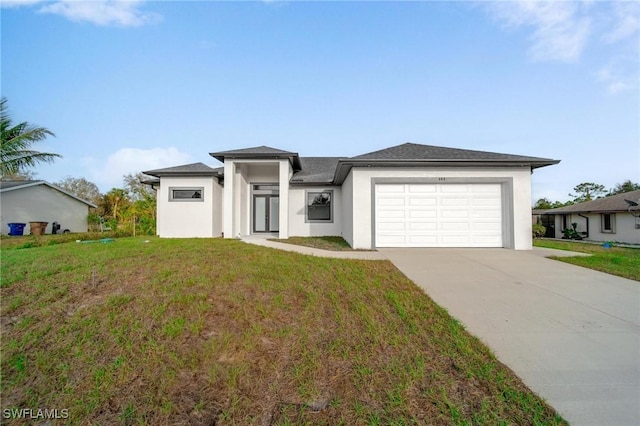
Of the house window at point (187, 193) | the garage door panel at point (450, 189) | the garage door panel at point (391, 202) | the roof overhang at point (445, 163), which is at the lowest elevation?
the garage door panel at point (391, 202)

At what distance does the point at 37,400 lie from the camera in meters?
2.41

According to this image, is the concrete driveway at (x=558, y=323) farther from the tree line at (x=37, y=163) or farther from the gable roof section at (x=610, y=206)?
the gable roof section at (x=610, y=206)

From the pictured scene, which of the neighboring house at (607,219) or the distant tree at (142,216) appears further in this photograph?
the neighboring house at (607,219)

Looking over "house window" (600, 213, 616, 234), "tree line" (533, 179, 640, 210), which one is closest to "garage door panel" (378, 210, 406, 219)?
"house window" (600, 213, 616, 234)

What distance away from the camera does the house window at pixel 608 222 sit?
61.7ft

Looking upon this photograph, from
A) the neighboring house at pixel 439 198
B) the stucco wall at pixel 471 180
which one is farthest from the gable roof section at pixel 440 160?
the stucco wall at pixel 471 180

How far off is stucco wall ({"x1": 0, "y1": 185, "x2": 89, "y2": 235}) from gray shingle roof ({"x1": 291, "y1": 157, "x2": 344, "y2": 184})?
17345 mm

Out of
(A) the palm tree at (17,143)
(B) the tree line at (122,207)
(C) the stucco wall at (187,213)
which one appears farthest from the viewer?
(B) the tree line at (122,207)

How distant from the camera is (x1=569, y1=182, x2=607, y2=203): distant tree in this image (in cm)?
3719

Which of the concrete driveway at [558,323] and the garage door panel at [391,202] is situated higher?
the garage door panel at [391,202]

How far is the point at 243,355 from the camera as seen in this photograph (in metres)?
2.88

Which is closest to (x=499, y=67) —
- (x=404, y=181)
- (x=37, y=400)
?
(x=404, y=181)

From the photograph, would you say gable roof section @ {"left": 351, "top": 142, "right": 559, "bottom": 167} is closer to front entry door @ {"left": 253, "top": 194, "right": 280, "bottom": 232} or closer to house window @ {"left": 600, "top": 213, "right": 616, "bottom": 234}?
front entry door @ {"left": 253, "top": 194, "right": 280, "bottom": 232}

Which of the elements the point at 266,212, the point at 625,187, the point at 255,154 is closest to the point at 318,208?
the point at 266,212
